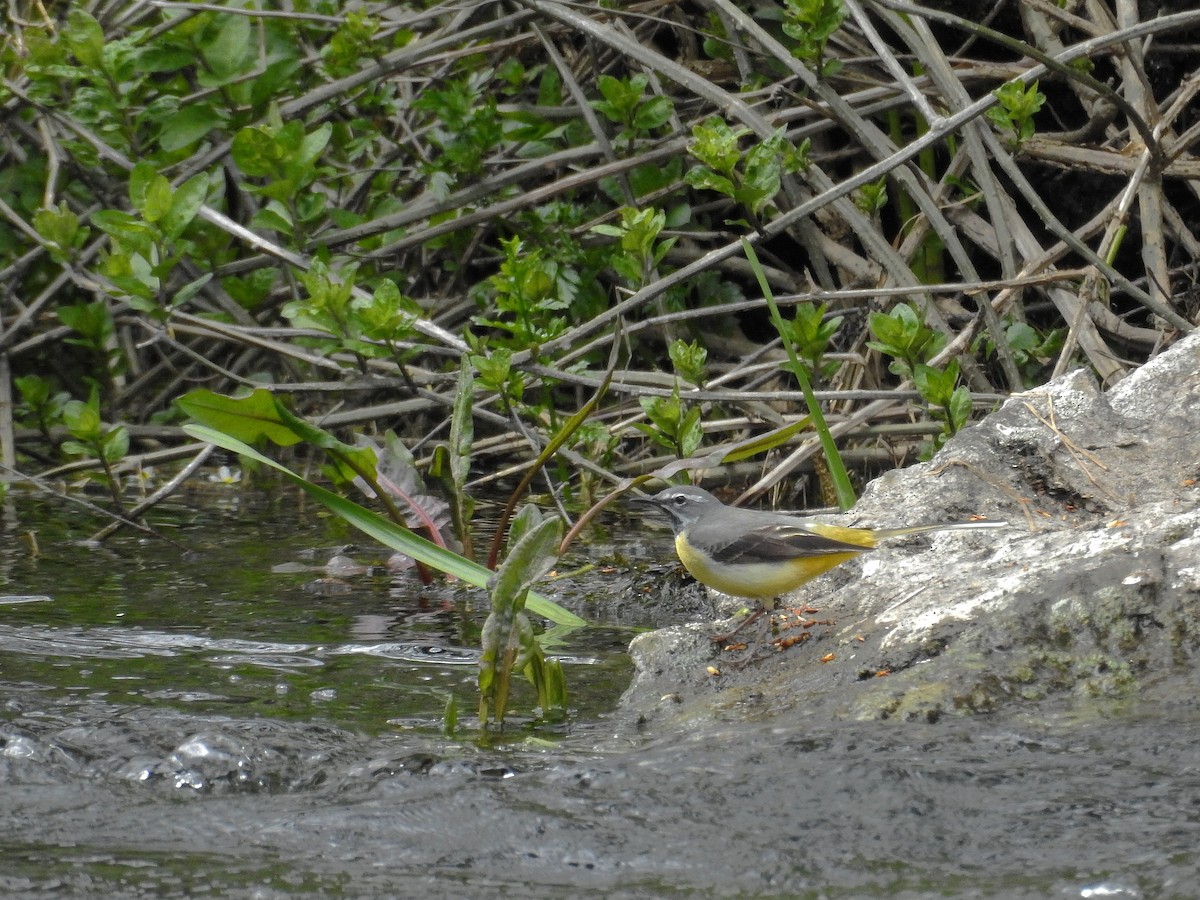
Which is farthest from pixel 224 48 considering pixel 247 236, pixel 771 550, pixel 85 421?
pixel 771 550

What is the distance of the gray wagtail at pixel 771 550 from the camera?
4230 mm

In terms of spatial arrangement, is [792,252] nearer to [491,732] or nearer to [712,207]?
[712,207]

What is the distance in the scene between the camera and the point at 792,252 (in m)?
7.84

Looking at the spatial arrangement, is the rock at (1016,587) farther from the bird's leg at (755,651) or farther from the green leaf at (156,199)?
the green leaf at (156,199)

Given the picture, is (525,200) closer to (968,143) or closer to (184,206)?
(184,206)

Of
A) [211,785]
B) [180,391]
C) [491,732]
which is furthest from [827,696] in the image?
[180,391]

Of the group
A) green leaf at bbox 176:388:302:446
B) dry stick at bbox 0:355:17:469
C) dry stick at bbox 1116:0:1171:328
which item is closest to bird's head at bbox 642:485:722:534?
green leaf at bbox 176:388:302:446

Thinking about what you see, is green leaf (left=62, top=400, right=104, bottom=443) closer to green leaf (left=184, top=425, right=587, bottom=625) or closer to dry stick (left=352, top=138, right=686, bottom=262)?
green leaf (left=184, top=425, right=587, bottom=625)

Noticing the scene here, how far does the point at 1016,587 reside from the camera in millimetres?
3680

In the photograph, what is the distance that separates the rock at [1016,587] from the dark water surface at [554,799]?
0.15 metres

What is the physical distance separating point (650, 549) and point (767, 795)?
119 inches

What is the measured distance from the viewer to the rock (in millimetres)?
3449

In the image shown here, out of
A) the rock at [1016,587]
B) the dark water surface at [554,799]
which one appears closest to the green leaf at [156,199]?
the dark water surface at [554,799]

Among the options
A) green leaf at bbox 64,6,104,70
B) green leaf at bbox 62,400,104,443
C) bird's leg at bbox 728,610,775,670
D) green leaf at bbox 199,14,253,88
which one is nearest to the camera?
bird's leg at bbox 728,610,775,670
